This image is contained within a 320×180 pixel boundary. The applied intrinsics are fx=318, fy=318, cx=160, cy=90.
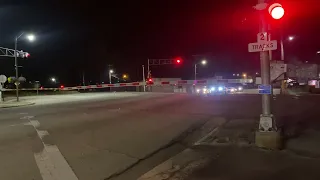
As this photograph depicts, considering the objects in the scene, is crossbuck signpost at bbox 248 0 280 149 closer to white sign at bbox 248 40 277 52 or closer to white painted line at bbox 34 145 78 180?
white sign at bbox 248 40 277 52

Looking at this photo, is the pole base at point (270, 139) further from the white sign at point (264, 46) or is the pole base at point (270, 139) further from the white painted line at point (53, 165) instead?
the white painted line at point (53, 165)

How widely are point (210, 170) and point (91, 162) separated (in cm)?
258

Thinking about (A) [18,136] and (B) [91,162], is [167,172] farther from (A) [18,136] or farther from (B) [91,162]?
(A) [18,136]

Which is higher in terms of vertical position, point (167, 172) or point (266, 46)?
point (266, 46)

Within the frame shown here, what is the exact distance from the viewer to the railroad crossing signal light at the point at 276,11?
6.54 metres

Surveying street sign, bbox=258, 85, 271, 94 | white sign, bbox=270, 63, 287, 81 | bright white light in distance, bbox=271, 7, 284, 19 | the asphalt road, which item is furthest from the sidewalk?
bright white light in distance, bbox=271, 7, 284, 19

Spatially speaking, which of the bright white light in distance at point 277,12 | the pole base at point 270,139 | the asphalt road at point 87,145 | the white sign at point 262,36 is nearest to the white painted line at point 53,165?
the asphalt road at point 87,145

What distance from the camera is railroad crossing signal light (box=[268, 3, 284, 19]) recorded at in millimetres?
6539

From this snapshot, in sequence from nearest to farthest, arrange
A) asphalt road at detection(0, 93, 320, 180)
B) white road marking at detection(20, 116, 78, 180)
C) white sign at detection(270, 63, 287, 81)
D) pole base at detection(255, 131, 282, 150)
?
white road marking at detection(20, 116, 78, 180)
asphalt road at detection(0, 93, 320, 180)
pole base at detection(255, 131, 282, 150)
white sign at detection(270, 63, 287, 81)

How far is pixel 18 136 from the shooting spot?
394 inches

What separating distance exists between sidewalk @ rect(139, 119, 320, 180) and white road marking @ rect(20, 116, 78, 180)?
1.57 m

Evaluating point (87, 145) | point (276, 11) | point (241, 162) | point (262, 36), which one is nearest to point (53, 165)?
point (87, 145)

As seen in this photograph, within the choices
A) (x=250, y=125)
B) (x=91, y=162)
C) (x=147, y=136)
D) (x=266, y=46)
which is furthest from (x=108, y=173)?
(x=250, y=125)

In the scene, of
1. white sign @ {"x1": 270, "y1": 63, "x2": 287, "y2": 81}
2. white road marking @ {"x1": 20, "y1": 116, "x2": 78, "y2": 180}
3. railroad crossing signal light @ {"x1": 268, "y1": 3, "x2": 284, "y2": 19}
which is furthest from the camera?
white sign @ {"x1": 270, "y1": 63, "x2": 287, "y2": 81}
